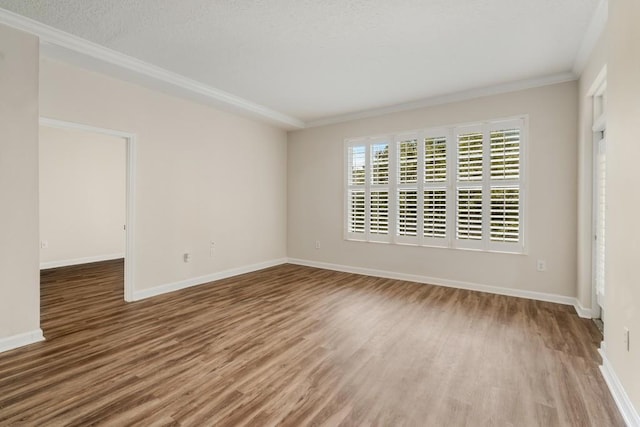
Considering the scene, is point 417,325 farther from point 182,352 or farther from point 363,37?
point 363,37

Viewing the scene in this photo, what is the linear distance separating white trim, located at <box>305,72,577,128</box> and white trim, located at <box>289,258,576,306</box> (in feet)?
8.46

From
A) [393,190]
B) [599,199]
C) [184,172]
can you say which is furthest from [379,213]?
[184,172]

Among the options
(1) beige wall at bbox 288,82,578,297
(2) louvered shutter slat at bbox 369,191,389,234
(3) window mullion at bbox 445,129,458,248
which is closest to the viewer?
(1) beige wall at bbox 288,82,578,297

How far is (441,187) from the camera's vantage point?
4.55 m

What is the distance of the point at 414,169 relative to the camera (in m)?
4.82

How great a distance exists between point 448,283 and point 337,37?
11.6ft

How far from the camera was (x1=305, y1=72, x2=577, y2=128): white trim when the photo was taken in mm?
3762

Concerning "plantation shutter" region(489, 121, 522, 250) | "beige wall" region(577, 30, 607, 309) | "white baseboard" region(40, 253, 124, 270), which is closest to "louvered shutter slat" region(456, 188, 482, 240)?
"plantation shutter" region(489, 121, 522, 250)

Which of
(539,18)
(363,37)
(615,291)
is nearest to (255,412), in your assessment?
(615,291)

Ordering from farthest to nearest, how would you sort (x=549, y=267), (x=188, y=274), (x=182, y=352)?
(x=188, y=274) → (x=549, y=267) → (x=182, y=352)

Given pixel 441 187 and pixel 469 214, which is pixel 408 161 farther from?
pixel 469 214

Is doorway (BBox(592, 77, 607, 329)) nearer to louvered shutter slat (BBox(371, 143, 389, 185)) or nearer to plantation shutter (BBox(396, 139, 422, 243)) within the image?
plantation shutter (BBox(396, 139, 422, 243))

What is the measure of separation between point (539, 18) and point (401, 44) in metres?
1.12

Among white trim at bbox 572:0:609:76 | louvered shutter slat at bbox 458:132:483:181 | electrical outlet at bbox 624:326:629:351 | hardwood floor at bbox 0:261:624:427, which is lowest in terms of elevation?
hardwood floor at bbox 0:261:624:427
